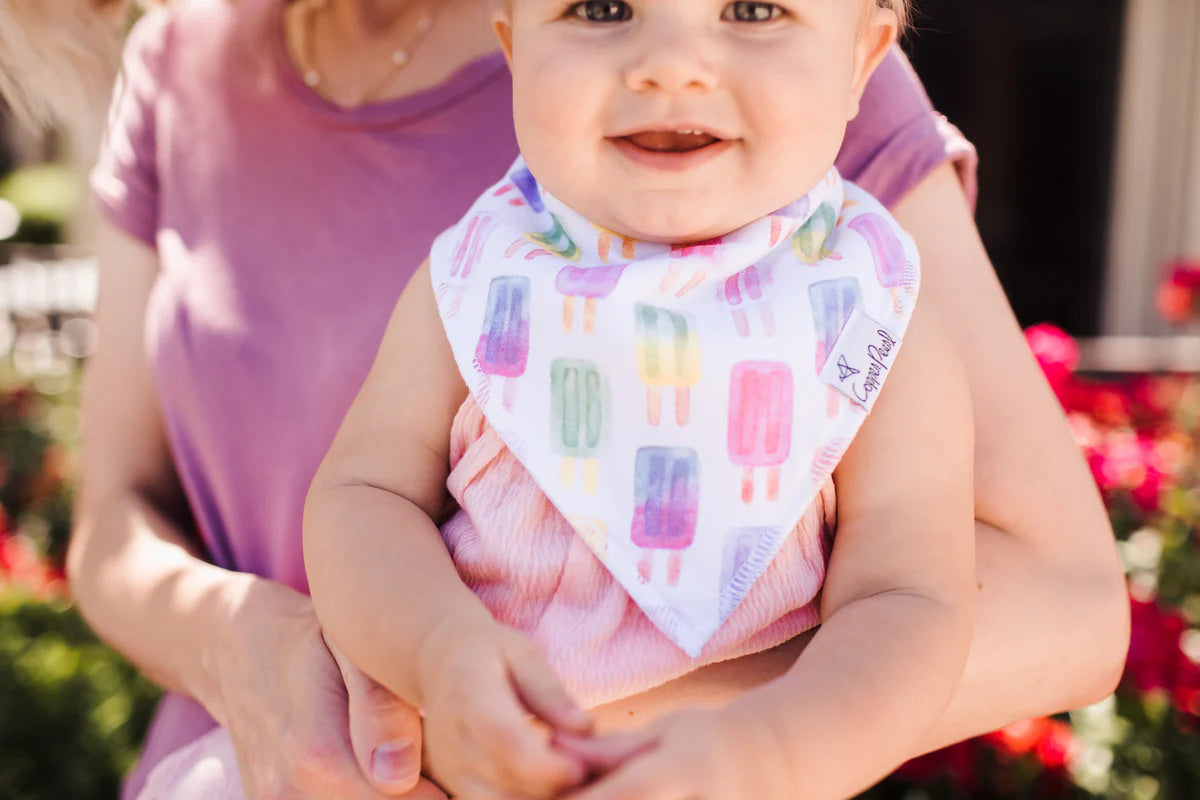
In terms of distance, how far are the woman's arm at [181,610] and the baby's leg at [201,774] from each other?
53mm

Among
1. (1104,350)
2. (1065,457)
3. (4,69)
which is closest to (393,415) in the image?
(1065,457)

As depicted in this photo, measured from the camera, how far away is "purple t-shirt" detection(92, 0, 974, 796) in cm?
166

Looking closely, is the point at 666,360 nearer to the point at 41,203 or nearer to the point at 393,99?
the point at 393,99

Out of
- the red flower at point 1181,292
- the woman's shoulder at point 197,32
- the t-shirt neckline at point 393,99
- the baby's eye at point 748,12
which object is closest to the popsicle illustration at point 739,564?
the baby's eye at point 748,12

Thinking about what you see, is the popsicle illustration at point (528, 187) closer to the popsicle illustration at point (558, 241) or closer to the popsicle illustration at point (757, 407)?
the popsicle illustration at point (558, 241)

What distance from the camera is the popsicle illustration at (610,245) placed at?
1271 millimetres

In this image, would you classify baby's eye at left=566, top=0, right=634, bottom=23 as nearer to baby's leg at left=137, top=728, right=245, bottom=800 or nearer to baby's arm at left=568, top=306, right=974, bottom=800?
baby's arm at left=568, top=306, right=974, bottom=800

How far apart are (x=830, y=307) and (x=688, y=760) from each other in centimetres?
53

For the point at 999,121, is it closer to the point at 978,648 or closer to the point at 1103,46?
the point at 1103,46

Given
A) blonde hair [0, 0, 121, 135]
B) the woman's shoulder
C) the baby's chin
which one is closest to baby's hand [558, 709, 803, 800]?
Result: the baby's chin

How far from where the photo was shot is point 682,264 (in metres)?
1.22

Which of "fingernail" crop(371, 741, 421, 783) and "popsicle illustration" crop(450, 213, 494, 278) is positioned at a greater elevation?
"popsicle illustration" crop(450, 213, 494, 278)

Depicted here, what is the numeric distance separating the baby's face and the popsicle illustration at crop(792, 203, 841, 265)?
9 cm

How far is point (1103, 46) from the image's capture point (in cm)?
830
